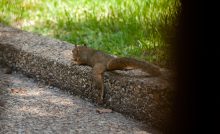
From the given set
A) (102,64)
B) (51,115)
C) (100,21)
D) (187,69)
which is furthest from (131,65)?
(187,69)

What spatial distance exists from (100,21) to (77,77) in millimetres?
1677

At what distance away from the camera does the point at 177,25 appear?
96 cm

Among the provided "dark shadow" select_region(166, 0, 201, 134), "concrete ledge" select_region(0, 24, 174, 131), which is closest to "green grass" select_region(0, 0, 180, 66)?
"concrete ledge" select_region(0, 24, 174, 131)

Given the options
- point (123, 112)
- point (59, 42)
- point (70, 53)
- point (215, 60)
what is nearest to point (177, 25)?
point (215, 60)

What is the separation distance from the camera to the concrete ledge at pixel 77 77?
10.4 feet

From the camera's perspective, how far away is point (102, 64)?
3631mm

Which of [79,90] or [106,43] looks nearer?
[79,90]

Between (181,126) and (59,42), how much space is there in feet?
11.9

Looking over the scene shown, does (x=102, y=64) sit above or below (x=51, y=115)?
above

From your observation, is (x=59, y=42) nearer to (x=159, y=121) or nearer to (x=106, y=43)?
(x=106, y=43)

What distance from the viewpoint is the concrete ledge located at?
10.4 ft

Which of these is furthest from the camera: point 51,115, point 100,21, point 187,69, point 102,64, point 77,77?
point 100,21

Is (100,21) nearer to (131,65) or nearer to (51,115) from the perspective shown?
(131,65)

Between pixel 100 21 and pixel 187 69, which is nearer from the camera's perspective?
pixel 187 69
